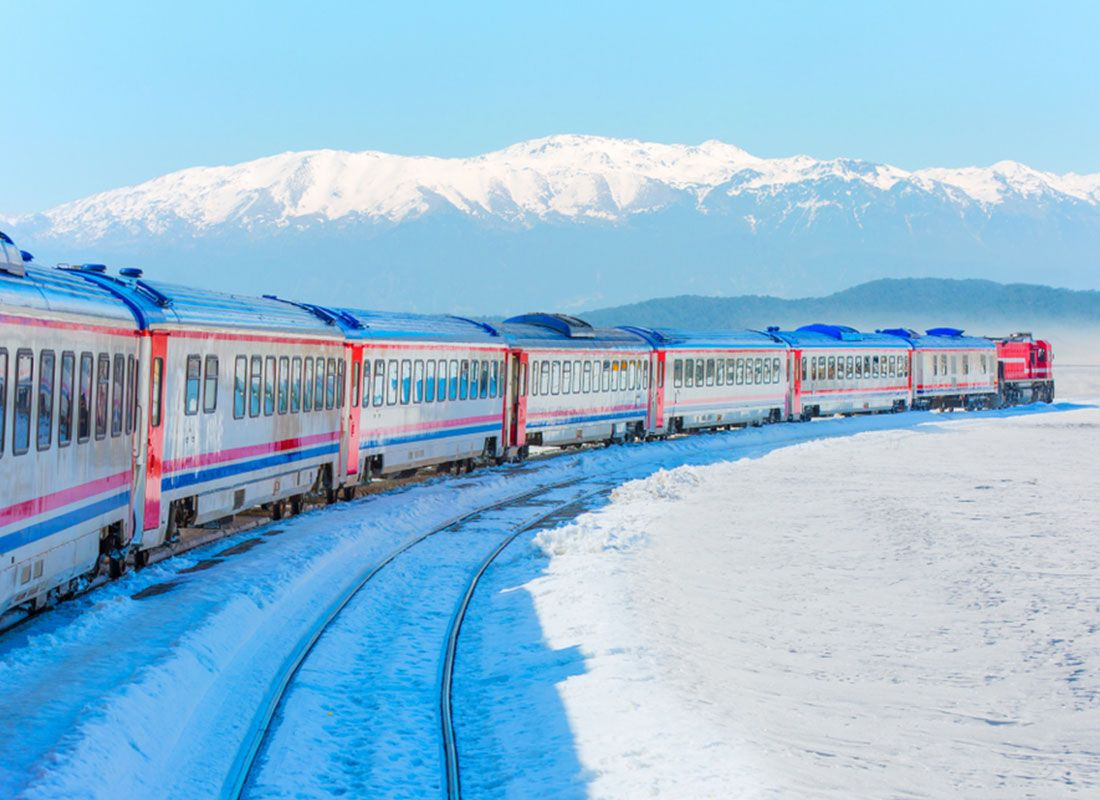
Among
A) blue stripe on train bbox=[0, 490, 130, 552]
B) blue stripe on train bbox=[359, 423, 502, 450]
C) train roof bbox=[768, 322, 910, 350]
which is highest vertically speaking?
train roof bbox=[768, 322, 910, 350]

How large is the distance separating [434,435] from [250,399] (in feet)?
31.6

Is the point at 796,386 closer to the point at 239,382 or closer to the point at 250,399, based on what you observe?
the point at 250,399

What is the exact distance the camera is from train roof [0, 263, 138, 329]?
12.2 meters

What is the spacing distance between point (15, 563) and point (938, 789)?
774cm

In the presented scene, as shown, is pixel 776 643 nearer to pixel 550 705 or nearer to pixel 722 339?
pixel 550 705

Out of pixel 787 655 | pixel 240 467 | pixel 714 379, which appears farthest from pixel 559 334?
pixel 787 655

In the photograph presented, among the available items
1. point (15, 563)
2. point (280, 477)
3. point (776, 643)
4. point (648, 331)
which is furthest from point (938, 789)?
point (648, 331)

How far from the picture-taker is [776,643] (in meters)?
15.7

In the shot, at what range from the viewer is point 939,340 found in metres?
69.6

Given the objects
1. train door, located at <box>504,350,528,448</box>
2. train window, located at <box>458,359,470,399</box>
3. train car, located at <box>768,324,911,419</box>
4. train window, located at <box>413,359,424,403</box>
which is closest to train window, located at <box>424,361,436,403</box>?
train window, located at <box>413,359,424,403</box>

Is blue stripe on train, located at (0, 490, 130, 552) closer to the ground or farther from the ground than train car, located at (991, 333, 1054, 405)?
closer to the ground

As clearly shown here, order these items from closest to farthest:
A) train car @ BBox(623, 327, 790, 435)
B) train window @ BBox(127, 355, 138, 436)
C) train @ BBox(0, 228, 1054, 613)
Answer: train @ BBox(0, 228, 1054, 613)
train window @ BBox(127, 355, 138, 436)
train car @ BBox(623, 327, 790, 435)

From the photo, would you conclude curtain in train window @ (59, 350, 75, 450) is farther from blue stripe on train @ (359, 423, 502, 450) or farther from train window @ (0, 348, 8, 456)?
blue stripe on train @ (359, 423, 502, 450)

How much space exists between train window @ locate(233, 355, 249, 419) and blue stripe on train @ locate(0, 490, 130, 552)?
13.2 ft
